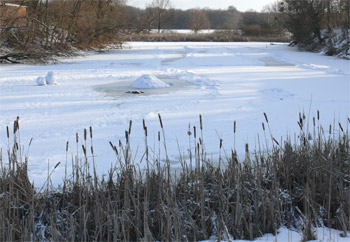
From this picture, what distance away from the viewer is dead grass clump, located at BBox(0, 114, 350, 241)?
2.92 meters

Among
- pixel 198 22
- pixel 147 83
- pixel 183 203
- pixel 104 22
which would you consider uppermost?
pixel 198 22

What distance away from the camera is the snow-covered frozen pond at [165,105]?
5.48 metres

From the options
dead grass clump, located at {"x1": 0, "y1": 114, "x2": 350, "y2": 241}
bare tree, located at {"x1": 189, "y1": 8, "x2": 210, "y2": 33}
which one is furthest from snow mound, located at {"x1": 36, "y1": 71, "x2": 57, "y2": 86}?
bare tree, located at {"x1": 189, "y1": 8, "x2": 210, "y2": 33}

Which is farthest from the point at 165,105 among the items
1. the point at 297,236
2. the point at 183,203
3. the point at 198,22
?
the point at 198,22

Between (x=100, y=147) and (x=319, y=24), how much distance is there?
2188 centimetres

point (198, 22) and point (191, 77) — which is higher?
point (198, 22)

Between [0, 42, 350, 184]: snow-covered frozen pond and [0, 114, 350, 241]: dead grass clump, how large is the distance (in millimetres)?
521

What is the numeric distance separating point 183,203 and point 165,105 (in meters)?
4.62

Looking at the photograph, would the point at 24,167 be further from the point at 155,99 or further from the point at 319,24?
the point at 319,24

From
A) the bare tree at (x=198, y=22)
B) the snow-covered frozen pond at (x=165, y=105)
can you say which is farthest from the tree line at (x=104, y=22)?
the bare tree at (x=198, y=22)

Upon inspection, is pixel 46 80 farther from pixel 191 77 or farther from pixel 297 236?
pixel 297 236

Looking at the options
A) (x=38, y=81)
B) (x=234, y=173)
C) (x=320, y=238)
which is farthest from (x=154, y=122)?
(x=38, y=81)

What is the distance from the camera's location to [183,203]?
3262 mm

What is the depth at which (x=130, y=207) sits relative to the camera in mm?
3201
